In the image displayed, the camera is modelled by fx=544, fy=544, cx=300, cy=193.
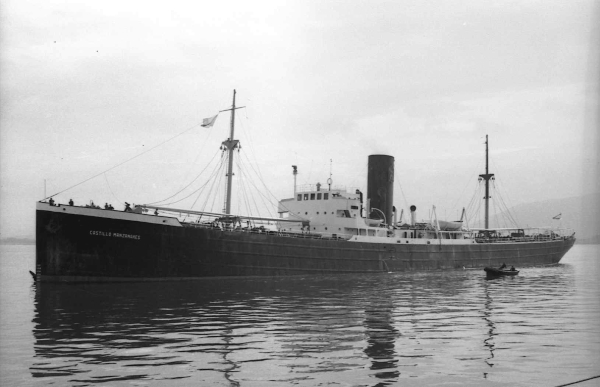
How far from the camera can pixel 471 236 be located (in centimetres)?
5953

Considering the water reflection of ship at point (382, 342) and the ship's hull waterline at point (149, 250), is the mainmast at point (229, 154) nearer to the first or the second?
the ship's hull waterline at point (149, 250)

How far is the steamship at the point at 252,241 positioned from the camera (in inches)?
1234

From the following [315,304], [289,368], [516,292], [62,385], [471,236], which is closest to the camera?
[62,385]

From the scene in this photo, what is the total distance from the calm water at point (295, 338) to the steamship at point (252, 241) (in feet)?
12.2

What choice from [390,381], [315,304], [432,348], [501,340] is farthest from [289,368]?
[315,304]

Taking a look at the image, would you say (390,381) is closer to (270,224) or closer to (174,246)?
(174,246)

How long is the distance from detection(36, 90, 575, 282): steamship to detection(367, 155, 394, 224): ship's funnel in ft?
0.30

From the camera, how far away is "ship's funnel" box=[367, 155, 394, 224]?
49.5m

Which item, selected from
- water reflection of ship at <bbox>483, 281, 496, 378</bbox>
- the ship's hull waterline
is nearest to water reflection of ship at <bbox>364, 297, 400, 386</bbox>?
water reflection of ship at <bbox>483, 281, 496, 378</bbox>

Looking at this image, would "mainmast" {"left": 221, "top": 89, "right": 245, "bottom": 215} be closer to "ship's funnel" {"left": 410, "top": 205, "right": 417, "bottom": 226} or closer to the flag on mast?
the flag on mast

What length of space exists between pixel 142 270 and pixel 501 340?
22.6 metres

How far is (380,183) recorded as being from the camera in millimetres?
49844

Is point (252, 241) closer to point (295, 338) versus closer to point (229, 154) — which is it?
point (229, 154)

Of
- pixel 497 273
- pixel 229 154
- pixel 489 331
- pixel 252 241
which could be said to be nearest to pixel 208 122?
pixel 229 154
